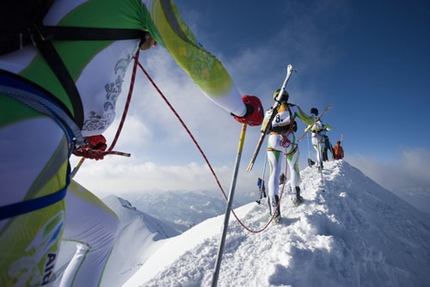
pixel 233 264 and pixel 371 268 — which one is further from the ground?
pixel 371 268

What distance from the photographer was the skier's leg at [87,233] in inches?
63.5

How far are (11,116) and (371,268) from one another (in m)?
4.54

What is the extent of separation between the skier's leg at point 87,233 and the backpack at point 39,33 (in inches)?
37.4

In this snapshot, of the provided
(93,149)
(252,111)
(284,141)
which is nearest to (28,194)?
(93,149)

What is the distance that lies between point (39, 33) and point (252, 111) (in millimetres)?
1565

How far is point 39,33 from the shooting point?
838 mm

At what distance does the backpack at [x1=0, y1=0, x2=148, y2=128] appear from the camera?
771 mm

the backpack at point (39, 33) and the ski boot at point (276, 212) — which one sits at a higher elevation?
the ski boot at point (276, 212)

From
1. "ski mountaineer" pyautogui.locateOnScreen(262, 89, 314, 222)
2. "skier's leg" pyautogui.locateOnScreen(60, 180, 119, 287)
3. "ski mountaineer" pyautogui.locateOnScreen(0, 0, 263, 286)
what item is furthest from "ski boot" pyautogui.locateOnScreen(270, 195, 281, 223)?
"ski mountaineer" pyautogui.locateOnScreen(0, 0, 263, 286)

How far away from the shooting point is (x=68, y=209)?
155 centimetres

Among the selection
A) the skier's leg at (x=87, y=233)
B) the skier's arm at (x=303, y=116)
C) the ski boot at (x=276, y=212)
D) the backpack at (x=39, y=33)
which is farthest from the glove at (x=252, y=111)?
the skier's arm at (x=303, y=116)

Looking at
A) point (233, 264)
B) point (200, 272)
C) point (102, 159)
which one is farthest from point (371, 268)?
point (102, 159)

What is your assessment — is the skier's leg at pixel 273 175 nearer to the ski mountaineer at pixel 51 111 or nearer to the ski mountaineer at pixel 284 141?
the ski mountaineer at pixel 284 141

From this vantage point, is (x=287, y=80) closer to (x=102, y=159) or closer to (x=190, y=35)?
(x=190, y=35)
